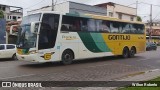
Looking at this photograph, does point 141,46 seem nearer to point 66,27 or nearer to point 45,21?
point 66,27

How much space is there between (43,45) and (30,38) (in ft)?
2.75

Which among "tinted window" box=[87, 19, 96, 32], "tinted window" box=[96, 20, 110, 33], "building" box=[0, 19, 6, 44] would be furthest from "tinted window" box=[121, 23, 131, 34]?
"building" box=[0, 19, 6, 44]

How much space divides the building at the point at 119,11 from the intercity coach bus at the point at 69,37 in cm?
2854

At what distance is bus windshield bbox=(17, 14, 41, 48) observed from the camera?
1694 centimetres

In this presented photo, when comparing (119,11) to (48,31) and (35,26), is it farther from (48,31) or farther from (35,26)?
(35,26)

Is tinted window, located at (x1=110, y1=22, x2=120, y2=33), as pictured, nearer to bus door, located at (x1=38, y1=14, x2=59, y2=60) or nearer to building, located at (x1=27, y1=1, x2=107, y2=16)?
bus door, located at (x1=38, y1=14, x2=59, y2=60)

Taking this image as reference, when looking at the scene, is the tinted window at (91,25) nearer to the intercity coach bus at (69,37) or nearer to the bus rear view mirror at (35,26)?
the intercity coach bus at (69,37)

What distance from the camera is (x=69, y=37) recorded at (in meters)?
18.8

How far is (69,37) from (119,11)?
126 ft

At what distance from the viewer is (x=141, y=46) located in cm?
2619

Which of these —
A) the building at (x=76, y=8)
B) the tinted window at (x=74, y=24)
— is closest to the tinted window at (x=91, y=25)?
the tinted window at (x=74, y=24)

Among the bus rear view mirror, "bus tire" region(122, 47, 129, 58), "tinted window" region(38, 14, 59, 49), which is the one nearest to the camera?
the bus rear view mirror

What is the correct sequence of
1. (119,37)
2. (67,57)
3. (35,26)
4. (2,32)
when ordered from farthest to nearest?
(2,32) → (119,37) → (67,57) → (35,26)

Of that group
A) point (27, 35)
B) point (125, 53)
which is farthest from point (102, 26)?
point (27, 35)
